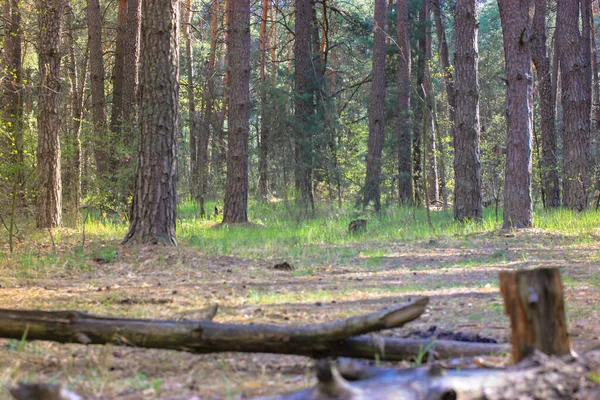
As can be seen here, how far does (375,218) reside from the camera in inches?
614

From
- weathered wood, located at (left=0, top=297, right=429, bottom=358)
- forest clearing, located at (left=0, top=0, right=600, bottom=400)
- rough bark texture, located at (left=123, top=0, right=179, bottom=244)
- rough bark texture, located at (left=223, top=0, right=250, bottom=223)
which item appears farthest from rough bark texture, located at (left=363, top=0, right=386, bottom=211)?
weathered wood, located at (left=0, top=297, right=429, bottom=358)

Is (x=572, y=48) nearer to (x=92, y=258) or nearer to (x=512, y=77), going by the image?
(x=512, y=77)

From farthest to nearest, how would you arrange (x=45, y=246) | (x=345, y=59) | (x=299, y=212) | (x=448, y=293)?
(x=345, y=59) → (x=299, y=212) → (x=45, y=246) → (x=448, y=293)

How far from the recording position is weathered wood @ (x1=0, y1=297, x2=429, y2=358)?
289cm

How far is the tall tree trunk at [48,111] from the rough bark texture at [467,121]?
870cm

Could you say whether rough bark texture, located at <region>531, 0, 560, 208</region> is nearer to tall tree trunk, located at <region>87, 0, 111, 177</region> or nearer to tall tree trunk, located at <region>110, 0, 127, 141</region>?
tall tree trunk, located at <region>110, 0, 127, 141</region>

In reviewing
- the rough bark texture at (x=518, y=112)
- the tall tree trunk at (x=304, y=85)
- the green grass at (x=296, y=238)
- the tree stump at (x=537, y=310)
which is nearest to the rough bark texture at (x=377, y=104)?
the tall tree trunk at (x=304, y=85)

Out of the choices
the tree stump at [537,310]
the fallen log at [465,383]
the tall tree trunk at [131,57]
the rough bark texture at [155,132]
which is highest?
the tall tree trunk at [131,57]

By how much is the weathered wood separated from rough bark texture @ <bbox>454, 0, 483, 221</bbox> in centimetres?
1099

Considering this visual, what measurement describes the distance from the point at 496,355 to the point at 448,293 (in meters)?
2.80

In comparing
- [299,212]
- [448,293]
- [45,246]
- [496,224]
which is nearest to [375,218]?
[299,212]

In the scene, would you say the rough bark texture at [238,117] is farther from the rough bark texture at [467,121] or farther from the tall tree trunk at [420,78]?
the tall tree trunk at [420,78]

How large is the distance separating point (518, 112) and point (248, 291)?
766cm

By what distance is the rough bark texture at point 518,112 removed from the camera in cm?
1119
